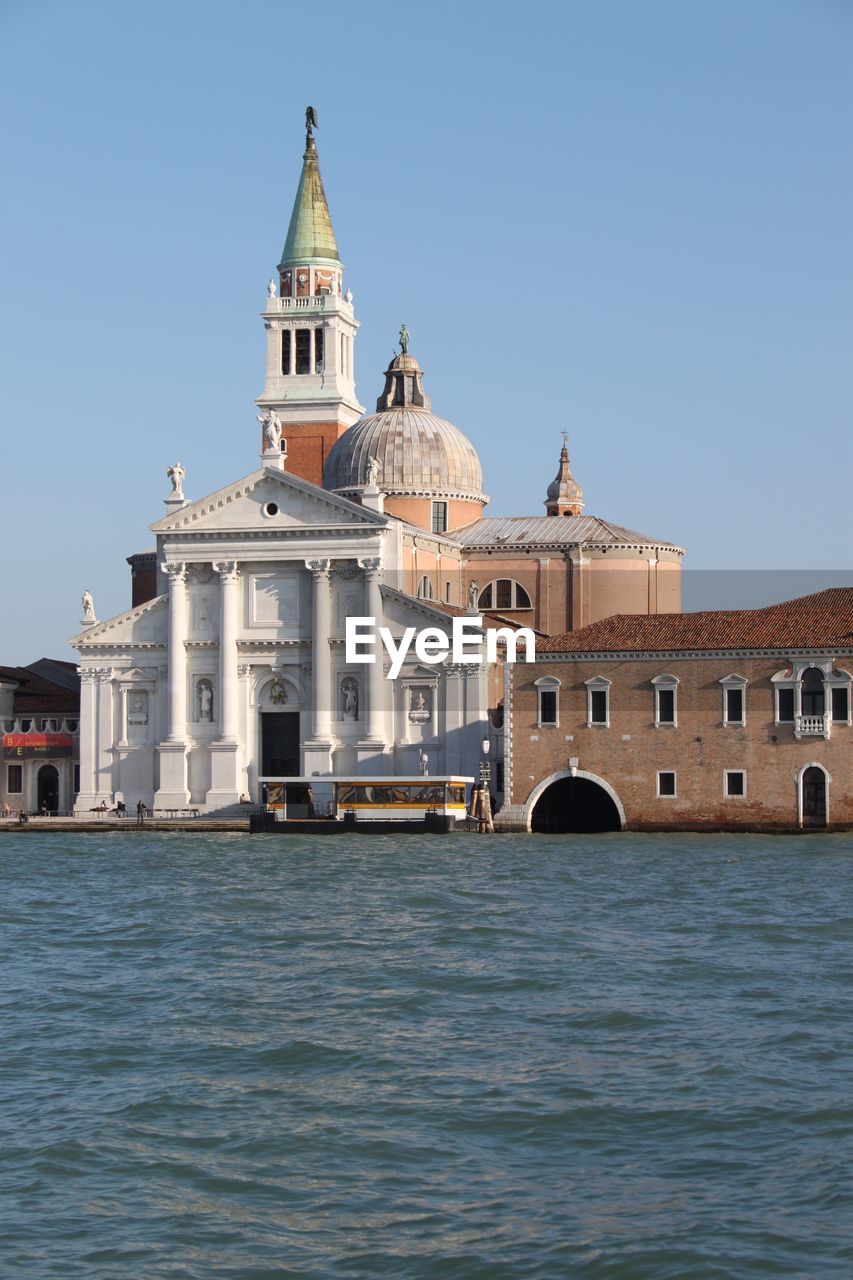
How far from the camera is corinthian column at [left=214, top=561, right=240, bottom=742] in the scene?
1800 inches

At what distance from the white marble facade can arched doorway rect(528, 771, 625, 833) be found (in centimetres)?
287

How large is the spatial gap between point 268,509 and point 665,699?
11101mm

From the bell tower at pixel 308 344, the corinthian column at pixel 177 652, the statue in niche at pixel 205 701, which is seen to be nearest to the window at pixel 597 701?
the statue in niche at pixel 205 701

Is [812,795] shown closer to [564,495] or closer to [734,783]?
[734,783]

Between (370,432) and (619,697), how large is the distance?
15853 mm

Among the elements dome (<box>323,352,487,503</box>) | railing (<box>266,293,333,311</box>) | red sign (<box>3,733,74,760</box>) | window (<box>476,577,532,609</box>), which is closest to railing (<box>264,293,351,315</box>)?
railing (<box>266,293,333,311</box>)

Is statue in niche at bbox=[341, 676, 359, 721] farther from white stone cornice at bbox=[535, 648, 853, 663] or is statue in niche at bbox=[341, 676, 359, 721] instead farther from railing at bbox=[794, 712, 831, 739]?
railing at bbox=[794, 712, 831, 739]

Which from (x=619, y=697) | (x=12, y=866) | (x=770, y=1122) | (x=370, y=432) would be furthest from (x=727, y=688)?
Answer: (x=770, y=1122)

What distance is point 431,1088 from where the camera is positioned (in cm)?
1444

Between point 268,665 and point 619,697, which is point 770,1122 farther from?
point 268,665

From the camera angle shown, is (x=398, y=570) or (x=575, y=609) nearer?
(x=398, y=570)

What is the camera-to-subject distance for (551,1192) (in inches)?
464

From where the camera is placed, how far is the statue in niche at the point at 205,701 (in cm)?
4641

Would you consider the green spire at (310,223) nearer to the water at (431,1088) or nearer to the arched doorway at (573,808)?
the arched doorway at (573,808)
